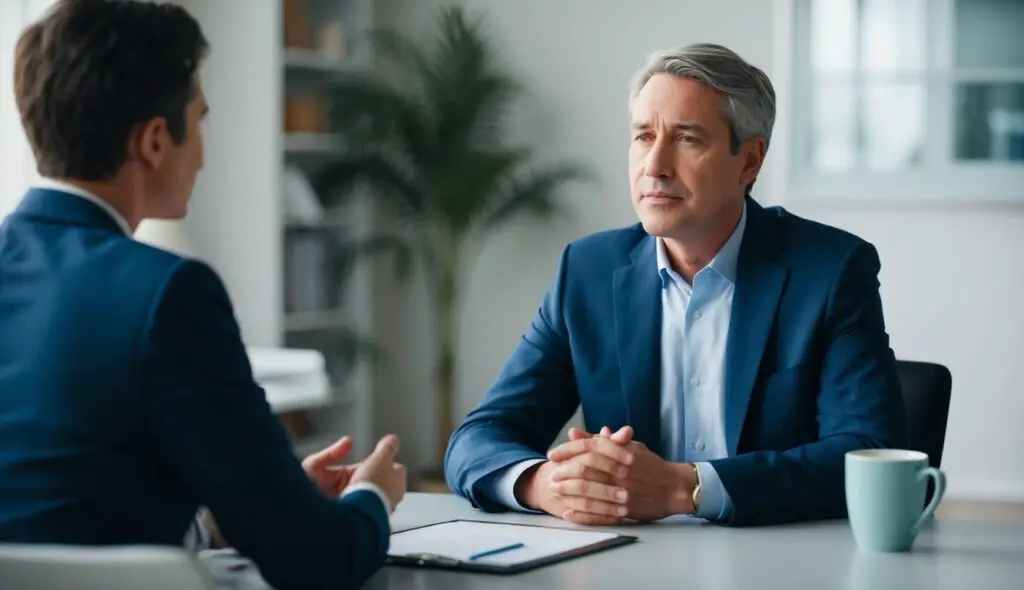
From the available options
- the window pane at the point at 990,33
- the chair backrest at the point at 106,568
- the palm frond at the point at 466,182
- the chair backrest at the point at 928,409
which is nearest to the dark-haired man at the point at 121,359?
the chair backrest at the point at 106,568

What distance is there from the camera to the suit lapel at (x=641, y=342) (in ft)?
7.18

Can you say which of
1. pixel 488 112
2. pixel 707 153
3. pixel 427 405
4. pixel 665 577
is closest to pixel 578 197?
pixel 488 112

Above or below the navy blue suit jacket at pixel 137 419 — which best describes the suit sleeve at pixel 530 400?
below

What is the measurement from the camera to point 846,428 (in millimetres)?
2014

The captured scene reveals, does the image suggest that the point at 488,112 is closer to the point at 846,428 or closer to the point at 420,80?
the point at 420,80

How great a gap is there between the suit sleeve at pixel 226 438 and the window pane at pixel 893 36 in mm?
4531

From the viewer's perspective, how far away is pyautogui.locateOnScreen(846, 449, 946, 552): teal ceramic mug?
5.23 ft

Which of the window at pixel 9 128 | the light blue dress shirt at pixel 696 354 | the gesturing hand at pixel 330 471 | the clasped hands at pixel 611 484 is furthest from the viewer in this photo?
the window at pixel 9 128

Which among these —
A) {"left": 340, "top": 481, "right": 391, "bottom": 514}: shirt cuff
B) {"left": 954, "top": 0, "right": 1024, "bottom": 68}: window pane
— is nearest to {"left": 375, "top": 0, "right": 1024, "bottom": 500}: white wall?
A: {"left": 954, "top": 0, "right": 1024, "bottom": 68}: window pane

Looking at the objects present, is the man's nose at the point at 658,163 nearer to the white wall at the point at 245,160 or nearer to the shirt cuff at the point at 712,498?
the shirt cuff at the point at 712,498

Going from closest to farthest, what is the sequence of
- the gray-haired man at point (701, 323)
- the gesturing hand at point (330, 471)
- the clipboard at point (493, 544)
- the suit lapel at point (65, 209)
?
1. the suit lapel at point (65, 209)
2. the clipboard at point (493, 544)
3. the gesturing hand at point (330, 471)
4. the gray-haired man at point (701, 323)

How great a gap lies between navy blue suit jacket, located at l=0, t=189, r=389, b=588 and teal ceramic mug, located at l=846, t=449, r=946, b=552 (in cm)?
63

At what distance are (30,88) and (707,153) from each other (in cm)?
114

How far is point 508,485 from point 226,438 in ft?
2.31
